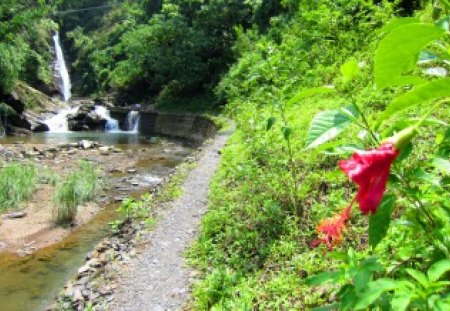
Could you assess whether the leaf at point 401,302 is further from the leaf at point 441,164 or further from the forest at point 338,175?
the leaf at point 441,164

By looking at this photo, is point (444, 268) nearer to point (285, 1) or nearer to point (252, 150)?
point (252, 150)

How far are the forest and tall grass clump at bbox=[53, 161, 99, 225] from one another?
2.99m

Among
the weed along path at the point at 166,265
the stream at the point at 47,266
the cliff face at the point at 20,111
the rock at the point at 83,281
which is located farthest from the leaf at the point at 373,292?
the cliff face at the point at 20,111

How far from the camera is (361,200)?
561 mm

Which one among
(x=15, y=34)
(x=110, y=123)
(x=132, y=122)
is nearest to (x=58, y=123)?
(x=110, y=123)

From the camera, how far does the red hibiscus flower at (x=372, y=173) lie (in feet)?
1.80

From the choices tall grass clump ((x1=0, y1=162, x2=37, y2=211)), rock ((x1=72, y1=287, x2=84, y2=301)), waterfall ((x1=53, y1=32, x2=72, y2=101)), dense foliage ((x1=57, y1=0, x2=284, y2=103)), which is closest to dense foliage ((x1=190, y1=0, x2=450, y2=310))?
rock ((x1=72, y1=287, x2=84, y2=301))

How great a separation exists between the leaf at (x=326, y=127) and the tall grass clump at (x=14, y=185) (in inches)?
357

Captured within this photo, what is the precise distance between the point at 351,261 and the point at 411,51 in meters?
0.94

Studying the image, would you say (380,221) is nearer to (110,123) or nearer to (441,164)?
(441,164)

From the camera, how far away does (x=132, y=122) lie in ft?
71.1

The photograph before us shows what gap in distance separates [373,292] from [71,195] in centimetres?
818

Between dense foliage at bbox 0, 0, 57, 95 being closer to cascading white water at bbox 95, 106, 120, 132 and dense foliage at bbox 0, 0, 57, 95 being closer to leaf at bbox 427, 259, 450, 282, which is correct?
cascading white water at bbox 95, 106, 120, 132

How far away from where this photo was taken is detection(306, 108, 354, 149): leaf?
0.71m
